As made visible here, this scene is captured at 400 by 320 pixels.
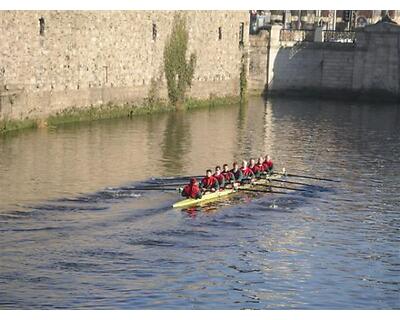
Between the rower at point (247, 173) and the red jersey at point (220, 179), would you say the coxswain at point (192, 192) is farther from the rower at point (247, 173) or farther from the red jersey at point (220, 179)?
the rower at point (247, 173)

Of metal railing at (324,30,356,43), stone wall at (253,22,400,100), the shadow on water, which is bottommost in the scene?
the shadow on water

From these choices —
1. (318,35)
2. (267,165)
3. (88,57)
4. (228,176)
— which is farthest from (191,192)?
(318,35)

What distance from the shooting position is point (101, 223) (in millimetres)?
26609

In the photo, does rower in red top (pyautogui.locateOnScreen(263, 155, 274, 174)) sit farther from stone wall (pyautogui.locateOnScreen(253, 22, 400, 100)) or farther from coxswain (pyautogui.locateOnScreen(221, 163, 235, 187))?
stone wall (pyautogui.locateOnScreen(253, 22, 400, 100))

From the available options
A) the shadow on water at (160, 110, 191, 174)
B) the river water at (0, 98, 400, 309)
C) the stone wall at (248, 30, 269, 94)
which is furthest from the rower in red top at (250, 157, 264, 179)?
the stone wall at (248, 30, 269, 94)

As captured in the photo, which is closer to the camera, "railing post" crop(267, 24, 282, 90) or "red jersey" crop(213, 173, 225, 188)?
"red jersey" crop(213, 173, 225, 188)

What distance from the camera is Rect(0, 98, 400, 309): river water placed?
21.5 metres

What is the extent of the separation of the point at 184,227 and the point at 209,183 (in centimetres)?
424

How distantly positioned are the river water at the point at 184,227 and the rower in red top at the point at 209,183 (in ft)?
2.14

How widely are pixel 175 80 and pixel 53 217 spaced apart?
85.2ft

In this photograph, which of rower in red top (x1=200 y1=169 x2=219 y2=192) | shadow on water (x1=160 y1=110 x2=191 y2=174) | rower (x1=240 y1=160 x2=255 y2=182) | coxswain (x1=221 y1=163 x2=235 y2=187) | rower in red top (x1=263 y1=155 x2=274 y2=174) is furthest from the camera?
shadow on water (x1=160 y1=110 x2=191 y2=174)

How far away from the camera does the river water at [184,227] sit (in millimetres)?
21516

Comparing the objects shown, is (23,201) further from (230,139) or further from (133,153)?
(230,139)

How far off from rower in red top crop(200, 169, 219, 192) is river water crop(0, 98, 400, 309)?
65 cm
